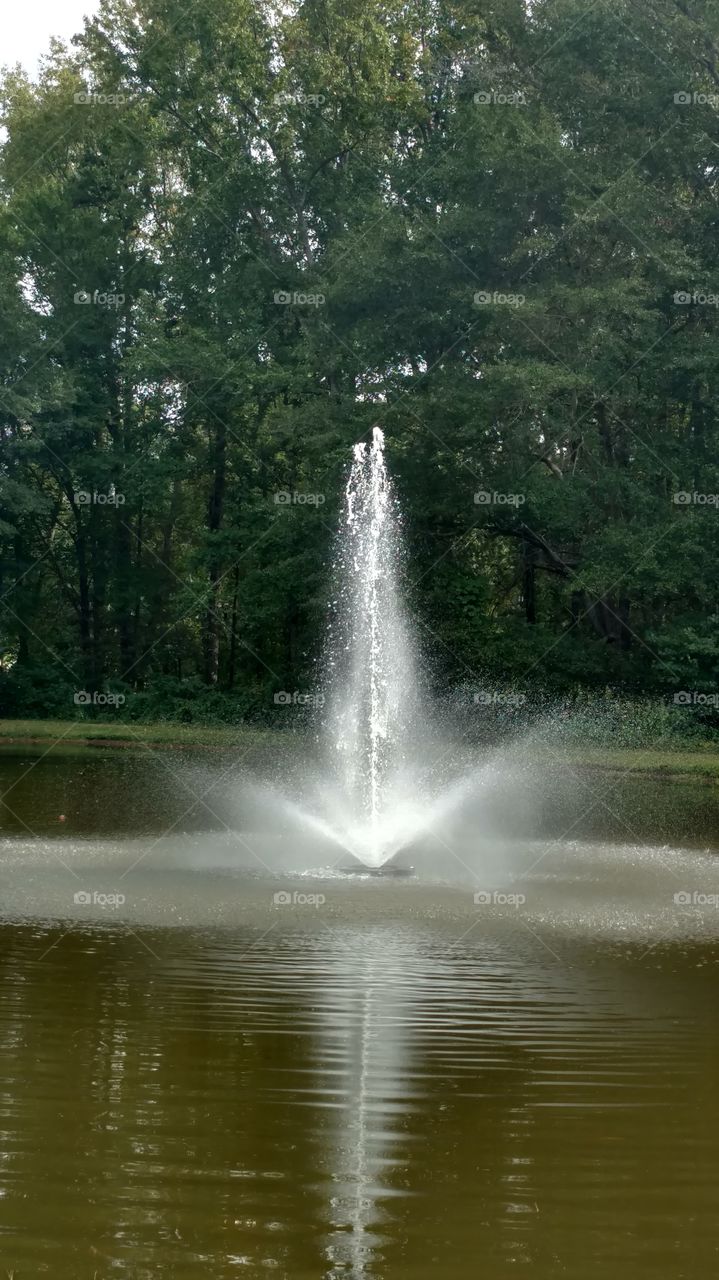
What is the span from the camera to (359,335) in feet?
128

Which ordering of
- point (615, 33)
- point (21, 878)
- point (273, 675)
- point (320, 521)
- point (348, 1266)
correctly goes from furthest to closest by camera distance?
point (273, 675) → point (320, 521) → point (615, 33) → point (21, 878) → point (348, 1266)

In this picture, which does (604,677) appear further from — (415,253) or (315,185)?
(315,185)

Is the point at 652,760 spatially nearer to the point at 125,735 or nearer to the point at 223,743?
the point at 223,743

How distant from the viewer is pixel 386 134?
142 feet

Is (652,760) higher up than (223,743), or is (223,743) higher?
(223,743)

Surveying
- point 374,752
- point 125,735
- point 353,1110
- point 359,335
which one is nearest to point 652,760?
point 374,752

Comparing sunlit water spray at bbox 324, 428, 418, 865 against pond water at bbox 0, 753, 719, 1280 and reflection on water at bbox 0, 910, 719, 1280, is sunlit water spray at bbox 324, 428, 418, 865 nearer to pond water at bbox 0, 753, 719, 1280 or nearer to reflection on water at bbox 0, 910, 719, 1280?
pond water at bbox 0, 753, 719, 1280

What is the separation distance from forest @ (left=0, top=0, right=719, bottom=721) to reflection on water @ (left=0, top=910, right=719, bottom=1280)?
25.5 metres

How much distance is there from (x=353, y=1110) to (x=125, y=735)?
3282 centimetres

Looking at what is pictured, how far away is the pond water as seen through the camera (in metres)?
5.62

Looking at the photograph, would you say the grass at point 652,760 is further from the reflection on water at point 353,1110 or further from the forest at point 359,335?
the reflection on water at point 353,1110

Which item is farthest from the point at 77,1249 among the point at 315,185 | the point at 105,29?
the point at 105,29

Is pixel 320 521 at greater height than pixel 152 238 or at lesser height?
lesser

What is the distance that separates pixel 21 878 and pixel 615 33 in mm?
29883
